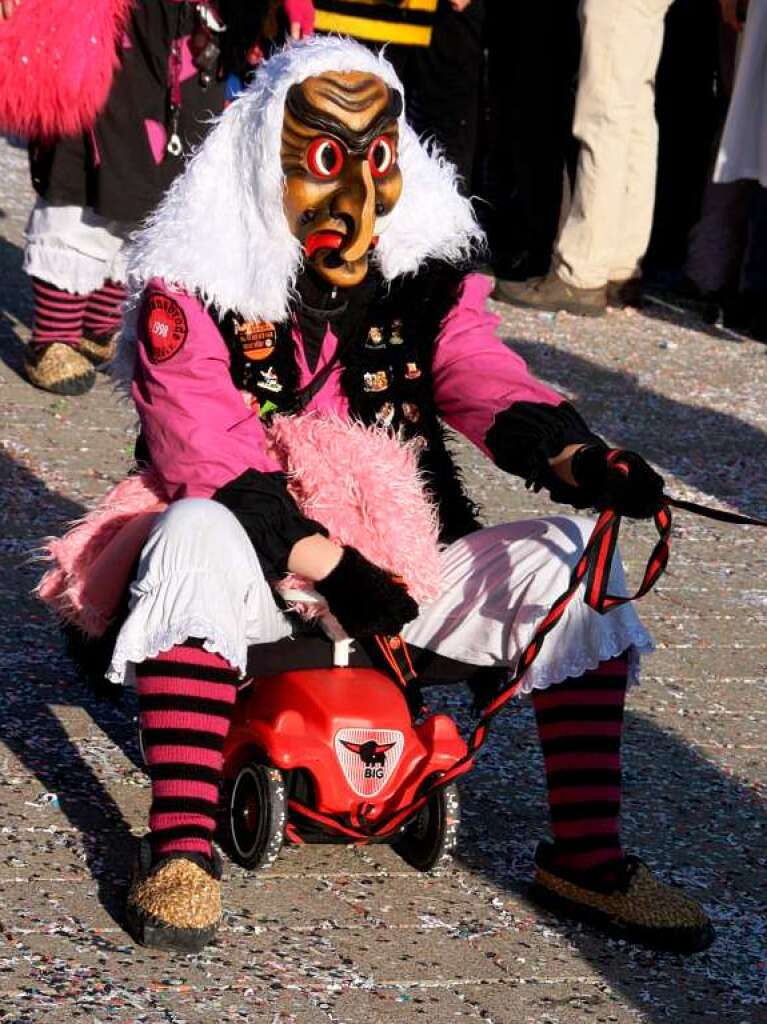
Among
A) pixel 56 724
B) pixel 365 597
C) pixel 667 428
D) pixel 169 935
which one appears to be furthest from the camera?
pixel 667 428

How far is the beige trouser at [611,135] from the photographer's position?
7.47m

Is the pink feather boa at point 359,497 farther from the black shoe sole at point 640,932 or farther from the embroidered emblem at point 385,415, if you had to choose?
the black shoe sole at point 640,932

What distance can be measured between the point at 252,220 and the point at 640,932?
1339mm

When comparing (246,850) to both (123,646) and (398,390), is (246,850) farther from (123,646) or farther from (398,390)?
(398,390)

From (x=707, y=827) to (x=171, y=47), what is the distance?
301 centimetres

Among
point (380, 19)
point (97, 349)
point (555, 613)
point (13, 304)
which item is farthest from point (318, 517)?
point (380, 19)

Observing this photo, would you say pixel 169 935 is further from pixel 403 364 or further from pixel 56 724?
pixel 403 364

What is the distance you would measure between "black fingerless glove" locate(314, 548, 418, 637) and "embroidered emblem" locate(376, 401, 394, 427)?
40 cm

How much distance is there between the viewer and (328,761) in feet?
10.2

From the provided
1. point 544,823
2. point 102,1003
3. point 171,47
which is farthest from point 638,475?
point 171,47

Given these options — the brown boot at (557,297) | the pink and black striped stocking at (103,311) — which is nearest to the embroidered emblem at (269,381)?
the pink and black striped stocking at (103,311)

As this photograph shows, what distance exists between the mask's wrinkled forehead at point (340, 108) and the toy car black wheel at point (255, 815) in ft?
3.51

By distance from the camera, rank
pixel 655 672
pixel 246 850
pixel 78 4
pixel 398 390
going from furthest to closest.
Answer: pixel 78 4 < pixel 655 672 < pixel 398 390 < pixel 246 850

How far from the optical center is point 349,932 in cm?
305
